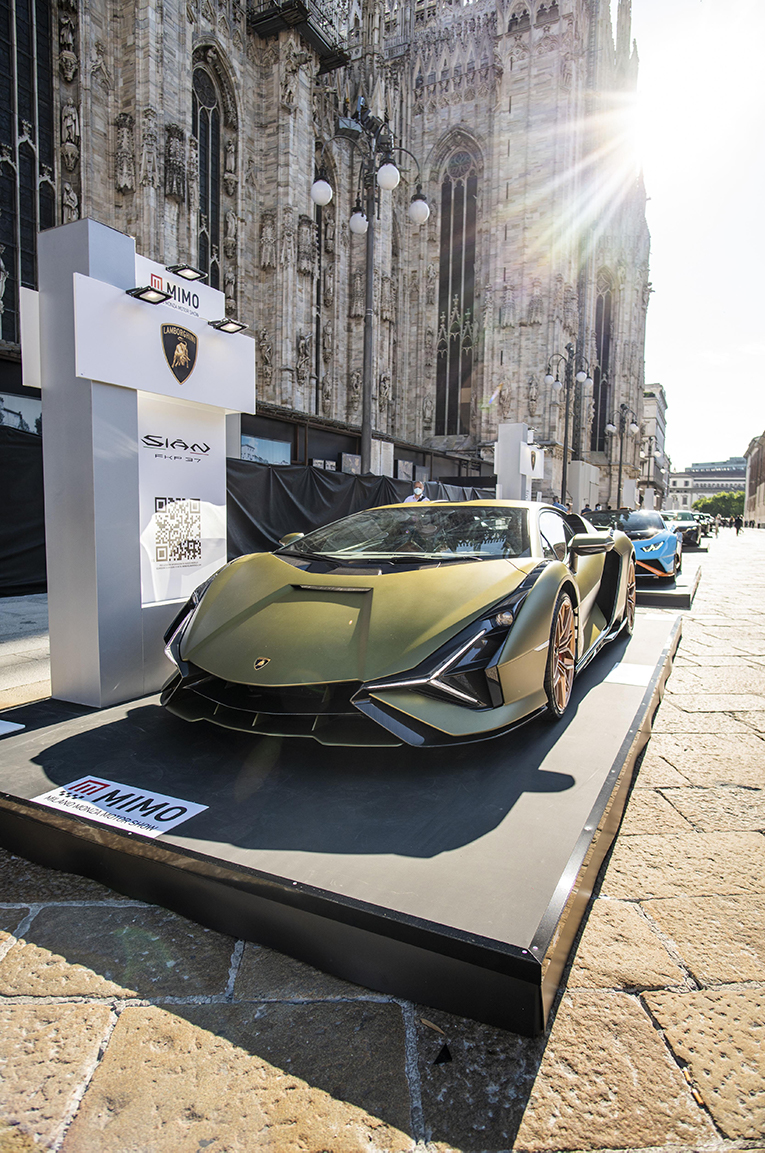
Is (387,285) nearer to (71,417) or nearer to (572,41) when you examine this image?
(572,41)

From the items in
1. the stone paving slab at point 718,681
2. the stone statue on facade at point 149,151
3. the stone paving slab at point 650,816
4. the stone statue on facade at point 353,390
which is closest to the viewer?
the stone paving slab at point 650,816

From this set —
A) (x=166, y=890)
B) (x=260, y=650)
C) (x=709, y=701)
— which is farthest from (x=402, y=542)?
(x=709, y=701)

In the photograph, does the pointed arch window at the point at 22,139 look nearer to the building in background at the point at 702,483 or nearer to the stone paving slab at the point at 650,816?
the stone paving slab at the point at 650,816

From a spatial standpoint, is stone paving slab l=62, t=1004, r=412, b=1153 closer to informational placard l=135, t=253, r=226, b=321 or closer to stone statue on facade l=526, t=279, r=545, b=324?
informational placard l=135, t=253, r=226, b=321

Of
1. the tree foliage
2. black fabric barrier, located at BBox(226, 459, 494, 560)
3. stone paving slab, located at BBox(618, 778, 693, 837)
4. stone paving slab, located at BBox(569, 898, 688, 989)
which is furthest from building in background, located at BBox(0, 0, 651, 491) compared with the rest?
the tree foliage

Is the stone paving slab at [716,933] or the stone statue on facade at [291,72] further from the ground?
the stone statue on facade at [291,72]

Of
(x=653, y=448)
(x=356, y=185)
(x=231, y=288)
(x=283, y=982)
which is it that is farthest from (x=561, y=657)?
(x=653, y=448)

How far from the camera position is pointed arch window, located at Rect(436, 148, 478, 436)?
98.9ft

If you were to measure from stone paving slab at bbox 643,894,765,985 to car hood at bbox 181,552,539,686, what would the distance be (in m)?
1.06

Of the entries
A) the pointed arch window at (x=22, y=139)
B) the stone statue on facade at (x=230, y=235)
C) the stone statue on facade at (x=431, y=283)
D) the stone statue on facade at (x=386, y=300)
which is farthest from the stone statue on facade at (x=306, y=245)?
the stone statue on facade at (x=431, y=283)

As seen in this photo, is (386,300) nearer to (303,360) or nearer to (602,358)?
(303,360)

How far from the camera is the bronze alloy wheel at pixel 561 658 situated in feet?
9.14

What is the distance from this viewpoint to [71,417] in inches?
129

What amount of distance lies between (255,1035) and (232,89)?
2191 cm
